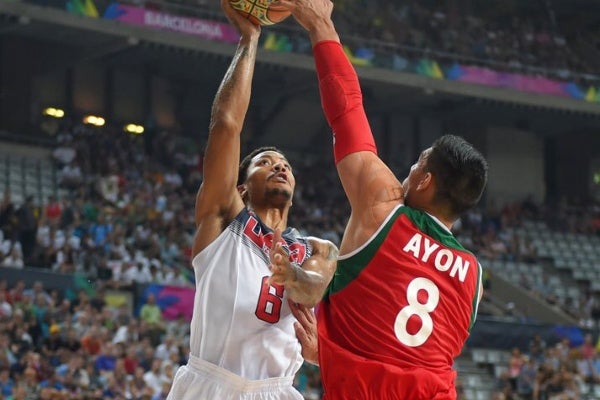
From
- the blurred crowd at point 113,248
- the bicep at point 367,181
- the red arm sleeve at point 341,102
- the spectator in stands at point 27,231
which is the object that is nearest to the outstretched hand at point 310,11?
the red arm sleeve at point 341,102

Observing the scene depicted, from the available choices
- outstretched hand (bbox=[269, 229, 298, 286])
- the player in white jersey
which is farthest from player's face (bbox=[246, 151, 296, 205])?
outstretched hand (bbox=[269, 229, 298, 286])

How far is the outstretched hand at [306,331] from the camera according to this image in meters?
5.01

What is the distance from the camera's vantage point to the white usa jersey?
17.3 ft

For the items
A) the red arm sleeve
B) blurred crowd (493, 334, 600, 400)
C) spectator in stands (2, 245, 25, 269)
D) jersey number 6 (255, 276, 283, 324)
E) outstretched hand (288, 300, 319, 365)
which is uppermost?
the red arm sleeve

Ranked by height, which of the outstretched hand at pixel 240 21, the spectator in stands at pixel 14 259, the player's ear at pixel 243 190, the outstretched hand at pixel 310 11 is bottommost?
the spectator in stands at pixel 14 259

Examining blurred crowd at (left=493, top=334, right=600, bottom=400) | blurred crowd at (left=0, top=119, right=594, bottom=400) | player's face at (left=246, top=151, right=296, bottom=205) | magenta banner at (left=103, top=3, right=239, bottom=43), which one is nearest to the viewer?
player's face at (left=246, top=151, right=296, bottom=205)

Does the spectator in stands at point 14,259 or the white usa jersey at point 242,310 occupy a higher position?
the spectator in stands at point 14,259

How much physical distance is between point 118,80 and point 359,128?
82.2 feet

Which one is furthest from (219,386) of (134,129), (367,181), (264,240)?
(134,129)

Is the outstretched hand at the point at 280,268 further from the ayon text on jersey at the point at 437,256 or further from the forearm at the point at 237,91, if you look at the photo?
the forearm at the point at 237,91

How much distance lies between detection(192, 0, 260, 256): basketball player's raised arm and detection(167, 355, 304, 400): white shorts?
0.58 m

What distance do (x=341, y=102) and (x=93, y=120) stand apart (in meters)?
23.8

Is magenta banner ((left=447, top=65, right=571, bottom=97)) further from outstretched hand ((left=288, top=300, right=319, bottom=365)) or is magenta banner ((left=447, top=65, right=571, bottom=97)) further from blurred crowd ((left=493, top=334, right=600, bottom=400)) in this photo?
outstretched hand ((left=288, top=300, right=319, bottom=365))

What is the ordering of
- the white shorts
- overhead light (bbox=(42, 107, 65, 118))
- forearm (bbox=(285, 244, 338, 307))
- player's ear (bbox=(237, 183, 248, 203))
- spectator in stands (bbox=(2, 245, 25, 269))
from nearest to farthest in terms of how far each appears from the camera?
forearm (bbox=(285, 244, 338, 307))
the white shorts
player's ear (bbox=(237, 183, 248, 203))
spectator in stands (bbox=(2, 245, 25, 269))
overhead light (bbox=(42, 107, 65, 118))
